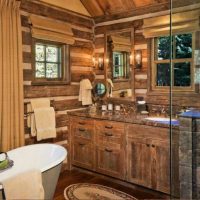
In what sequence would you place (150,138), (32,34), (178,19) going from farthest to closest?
(32,34) < (150,138) < (178,19)

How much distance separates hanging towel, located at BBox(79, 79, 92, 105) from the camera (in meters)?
4.10

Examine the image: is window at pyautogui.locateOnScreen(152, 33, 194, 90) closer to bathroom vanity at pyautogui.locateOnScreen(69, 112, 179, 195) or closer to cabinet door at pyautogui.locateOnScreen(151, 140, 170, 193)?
bathroom vanity at pyautogui.locateOnScreen(69, 112, 179, 195)

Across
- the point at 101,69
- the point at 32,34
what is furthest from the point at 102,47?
the point at 32,34

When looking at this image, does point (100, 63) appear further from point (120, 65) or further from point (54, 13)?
point (54, 13)

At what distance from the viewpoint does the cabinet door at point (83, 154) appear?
12.3 ft

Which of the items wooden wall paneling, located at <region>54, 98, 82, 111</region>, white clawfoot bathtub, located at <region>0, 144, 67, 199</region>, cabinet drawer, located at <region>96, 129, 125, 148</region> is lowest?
white clawfoot bathtub, located at <region>0, 144, 67, 199</region>

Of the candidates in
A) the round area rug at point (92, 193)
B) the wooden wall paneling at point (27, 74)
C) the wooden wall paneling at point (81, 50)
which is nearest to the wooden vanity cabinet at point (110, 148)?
the round area rug at point (92, 193)

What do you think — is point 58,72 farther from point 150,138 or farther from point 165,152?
point 165,152

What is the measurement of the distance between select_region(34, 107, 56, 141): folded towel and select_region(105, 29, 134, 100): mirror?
1120mm

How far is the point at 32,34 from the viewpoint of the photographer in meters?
3.35

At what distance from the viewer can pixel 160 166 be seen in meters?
3.03

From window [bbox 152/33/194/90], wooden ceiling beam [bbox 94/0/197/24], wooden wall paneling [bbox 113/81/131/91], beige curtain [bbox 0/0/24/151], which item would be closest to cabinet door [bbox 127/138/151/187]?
window [bbox 152/33/194/90]

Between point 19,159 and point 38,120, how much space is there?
2.11 ft

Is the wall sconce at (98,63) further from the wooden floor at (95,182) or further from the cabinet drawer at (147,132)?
the wooden floor at (95,182)
